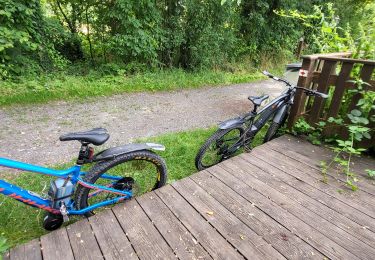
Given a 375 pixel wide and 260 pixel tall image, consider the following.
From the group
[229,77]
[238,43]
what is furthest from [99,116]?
[238,43]

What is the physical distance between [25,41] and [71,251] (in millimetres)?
5003

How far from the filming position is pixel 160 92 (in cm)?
646


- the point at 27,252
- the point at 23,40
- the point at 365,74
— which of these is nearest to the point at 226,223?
the point at 27,252

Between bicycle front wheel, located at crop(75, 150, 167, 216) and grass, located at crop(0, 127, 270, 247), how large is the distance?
30 centimetres

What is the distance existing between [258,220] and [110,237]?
132cm

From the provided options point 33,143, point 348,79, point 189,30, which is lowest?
point 33,143

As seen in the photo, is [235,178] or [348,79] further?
[348,79]

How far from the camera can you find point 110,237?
2125mm

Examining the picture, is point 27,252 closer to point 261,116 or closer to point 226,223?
point 226,223

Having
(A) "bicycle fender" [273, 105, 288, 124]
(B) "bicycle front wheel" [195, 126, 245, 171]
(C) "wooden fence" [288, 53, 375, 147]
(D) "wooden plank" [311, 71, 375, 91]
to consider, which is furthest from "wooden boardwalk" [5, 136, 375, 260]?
(D) "wooden plank" [311, 71, 375, 91]

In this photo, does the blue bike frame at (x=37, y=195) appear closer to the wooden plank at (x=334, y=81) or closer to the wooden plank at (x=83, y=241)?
the wooden plank at (x=83, y=241)

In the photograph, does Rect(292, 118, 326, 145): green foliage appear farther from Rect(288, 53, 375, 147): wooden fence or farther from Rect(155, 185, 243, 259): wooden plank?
Rect(155, 185, 243, 259): wooden plank

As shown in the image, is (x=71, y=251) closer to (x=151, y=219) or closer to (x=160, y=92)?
(x=151, y=219)

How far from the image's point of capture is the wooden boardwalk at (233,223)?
203 cm
